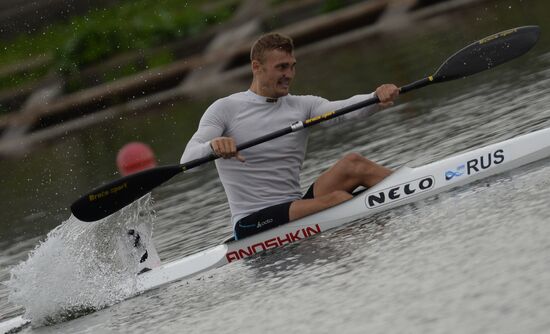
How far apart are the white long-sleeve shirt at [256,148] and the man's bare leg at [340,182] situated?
197 mm

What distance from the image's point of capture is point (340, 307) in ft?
24.5

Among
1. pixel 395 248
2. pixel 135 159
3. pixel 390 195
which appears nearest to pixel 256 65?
pixel 135 159

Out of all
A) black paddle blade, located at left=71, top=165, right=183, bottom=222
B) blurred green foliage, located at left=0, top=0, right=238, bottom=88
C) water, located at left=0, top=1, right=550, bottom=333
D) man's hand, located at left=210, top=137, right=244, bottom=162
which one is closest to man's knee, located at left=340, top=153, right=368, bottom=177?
water, located at left=0, top=1, right=550, bottom=333

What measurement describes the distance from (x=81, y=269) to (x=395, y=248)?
258 centimetres

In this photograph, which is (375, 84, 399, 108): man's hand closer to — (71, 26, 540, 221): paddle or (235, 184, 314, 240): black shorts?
(71, 26, 540, 221): paddle

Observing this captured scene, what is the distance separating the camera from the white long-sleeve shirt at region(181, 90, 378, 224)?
32.5 ft

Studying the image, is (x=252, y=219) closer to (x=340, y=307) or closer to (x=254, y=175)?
(x=254, y=175)

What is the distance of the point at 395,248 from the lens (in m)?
8.53

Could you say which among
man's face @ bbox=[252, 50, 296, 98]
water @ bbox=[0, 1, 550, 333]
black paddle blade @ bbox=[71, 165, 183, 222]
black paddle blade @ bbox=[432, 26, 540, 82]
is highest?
man's face @ bbox=[252, 50, 296, 98]

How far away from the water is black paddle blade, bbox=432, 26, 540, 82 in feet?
4.13

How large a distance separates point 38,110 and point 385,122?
1685cm

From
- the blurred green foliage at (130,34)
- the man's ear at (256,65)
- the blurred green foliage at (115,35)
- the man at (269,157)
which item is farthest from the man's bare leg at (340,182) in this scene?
the blurred green foliage at (130,34)

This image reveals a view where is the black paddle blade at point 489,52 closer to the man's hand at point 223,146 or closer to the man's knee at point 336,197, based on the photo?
the man's knee at point 336,197

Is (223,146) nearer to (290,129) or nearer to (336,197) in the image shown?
(290,129)
